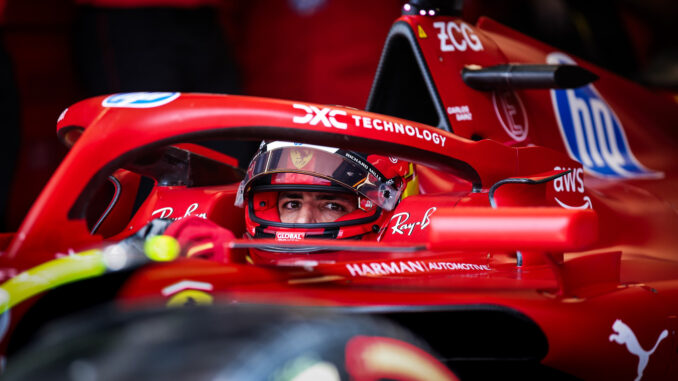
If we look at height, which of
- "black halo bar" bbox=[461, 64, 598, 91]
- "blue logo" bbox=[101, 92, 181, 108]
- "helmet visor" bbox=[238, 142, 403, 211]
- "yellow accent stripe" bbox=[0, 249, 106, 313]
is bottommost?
"helmet visor" bbox=[238, 142, 403, 211]

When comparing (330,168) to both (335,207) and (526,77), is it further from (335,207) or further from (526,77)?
(526,77)

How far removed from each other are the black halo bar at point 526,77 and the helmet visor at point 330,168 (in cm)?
58

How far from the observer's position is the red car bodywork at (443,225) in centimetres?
130

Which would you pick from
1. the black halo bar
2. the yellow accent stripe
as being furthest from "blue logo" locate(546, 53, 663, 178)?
the yellow accent stripe

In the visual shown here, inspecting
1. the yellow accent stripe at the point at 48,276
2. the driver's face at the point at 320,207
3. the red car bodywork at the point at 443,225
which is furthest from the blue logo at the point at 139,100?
the driver's face at the point at 320,207

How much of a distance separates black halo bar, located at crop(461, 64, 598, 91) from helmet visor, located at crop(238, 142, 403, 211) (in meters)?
0.58

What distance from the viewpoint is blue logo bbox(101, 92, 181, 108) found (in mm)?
1488

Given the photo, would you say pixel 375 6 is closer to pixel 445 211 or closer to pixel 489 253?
pixel 489 253

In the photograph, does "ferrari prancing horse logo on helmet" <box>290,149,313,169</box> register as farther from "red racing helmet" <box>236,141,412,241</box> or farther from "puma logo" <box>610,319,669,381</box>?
"puma logo" <box>610,319,669,381</box>

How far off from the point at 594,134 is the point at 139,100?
2.01m

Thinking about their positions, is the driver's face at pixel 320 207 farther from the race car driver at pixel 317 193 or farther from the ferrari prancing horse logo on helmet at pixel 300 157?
the ferrari prancing horse logo on helmet at pixel 300 157

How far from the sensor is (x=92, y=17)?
11.5 ft

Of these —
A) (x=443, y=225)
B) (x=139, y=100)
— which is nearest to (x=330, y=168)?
(x=139, y=100)

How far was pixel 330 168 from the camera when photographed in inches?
82.3
